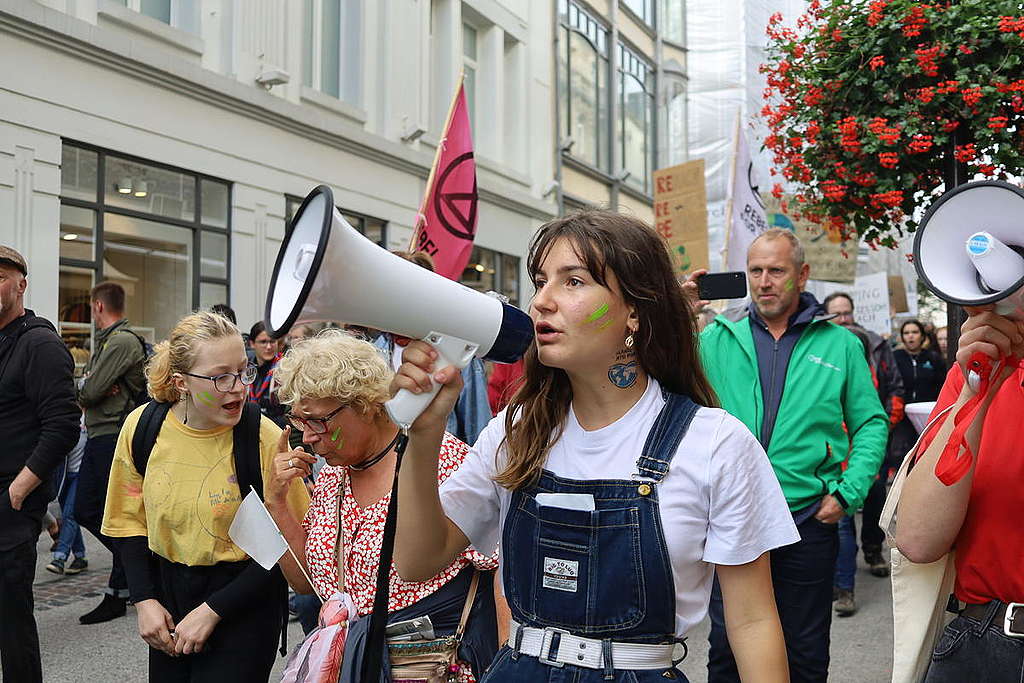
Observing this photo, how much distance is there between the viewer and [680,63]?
28.3 meters

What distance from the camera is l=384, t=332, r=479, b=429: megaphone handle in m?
1.90

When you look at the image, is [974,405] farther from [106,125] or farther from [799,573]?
[106,125]

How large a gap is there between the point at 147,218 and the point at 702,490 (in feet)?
32.9

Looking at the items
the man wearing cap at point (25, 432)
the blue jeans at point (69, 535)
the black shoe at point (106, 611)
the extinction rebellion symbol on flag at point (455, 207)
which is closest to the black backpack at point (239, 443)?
the man wearing cap at point (25, 432)

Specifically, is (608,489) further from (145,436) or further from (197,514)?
(145,436)

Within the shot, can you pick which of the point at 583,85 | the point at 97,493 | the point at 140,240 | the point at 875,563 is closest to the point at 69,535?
the point at 97,493

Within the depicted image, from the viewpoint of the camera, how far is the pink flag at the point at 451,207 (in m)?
7.00

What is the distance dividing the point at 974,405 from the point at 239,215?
10.9m

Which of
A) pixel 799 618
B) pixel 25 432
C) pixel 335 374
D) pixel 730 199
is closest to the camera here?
pixel 335 374

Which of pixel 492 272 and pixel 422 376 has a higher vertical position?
pixel 492 272

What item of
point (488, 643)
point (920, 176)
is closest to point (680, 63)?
point (920, 176)

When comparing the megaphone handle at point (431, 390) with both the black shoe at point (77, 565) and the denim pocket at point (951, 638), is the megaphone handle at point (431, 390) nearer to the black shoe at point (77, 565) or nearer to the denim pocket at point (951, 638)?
the denim pocket at point (951, 638)

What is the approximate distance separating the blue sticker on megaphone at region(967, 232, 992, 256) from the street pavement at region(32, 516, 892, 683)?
161 inches

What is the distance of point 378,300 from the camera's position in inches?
70.6
